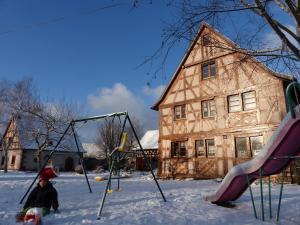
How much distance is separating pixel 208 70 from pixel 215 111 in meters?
2.95

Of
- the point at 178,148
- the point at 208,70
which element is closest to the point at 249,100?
the point at 208,70

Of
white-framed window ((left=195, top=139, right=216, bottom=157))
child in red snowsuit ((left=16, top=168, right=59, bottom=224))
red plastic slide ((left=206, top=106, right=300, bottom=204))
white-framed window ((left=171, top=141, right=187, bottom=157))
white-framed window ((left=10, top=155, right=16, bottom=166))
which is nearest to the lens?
red plastic slide ((left=206, top=106, right=300, bottom=204))

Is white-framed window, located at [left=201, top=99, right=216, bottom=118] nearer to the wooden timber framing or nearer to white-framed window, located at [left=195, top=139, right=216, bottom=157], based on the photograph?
the wooden timber framing

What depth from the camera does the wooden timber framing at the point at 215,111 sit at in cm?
1420

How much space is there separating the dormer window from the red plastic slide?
11.3 meters

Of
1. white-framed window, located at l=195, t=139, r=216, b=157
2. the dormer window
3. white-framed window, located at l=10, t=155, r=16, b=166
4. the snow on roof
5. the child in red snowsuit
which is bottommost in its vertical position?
the child in red snowsuit

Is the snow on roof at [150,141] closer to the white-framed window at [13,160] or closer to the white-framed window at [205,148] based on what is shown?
the white-framed window at [205,148]

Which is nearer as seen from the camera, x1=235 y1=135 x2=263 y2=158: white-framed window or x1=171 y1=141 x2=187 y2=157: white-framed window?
x1=235 y1=135 x2=263 y2=158: white-framed window

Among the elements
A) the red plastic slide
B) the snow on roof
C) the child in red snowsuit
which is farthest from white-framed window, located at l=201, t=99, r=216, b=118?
the snow on roof

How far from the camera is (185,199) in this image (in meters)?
7.76

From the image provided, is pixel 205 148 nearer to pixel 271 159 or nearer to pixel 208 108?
pixel 208 108

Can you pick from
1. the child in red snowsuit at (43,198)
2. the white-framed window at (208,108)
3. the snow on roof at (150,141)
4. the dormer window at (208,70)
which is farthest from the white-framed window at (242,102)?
the snow on roof at (150,141)

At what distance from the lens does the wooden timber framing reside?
46.6 ft

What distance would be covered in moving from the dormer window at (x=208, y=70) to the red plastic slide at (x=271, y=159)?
37.0 feet
